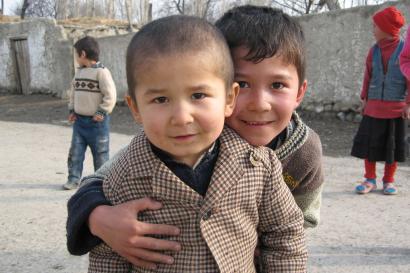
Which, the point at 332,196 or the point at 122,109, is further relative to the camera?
the point at 122,109

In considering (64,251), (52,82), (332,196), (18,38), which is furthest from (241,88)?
(18,38)

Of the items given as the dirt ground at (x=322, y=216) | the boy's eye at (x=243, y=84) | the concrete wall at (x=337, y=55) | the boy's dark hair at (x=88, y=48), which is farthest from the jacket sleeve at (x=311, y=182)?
the concrete wall at (x=337, y=55)

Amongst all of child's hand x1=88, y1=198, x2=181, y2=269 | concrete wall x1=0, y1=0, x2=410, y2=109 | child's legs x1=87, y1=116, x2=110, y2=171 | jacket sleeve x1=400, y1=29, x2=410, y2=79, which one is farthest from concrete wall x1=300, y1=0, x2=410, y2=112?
child's hand x1=88, y1=198, x2=181, y2=269

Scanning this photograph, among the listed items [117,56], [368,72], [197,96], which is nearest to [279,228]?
[197,96]

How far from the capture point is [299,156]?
1396mm

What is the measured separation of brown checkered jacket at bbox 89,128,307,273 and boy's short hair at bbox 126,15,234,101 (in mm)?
193

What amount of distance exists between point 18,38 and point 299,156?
16543mm

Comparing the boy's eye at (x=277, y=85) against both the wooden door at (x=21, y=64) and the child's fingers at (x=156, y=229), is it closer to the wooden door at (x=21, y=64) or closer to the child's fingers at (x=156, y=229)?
the child's fingers at (x=156, y=229)

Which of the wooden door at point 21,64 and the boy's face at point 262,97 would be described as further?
the wooden door at point 21,64

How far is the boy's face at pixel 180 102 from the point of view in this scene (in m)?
1.08

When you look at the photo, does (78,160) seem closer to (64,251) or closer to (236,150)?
(64,251)

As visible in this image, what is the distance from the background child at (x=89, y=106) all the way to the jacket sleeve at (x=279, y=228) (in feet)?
12.6

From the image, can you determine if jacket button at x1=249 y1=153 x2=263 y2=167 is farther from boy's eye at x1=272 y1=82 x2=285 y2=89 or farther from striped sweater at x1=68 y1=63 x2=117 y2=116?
striped sweater at x1=68 y1=63 x2=117 y2=116

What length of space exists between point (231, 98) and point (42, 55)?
1526 centimetres
